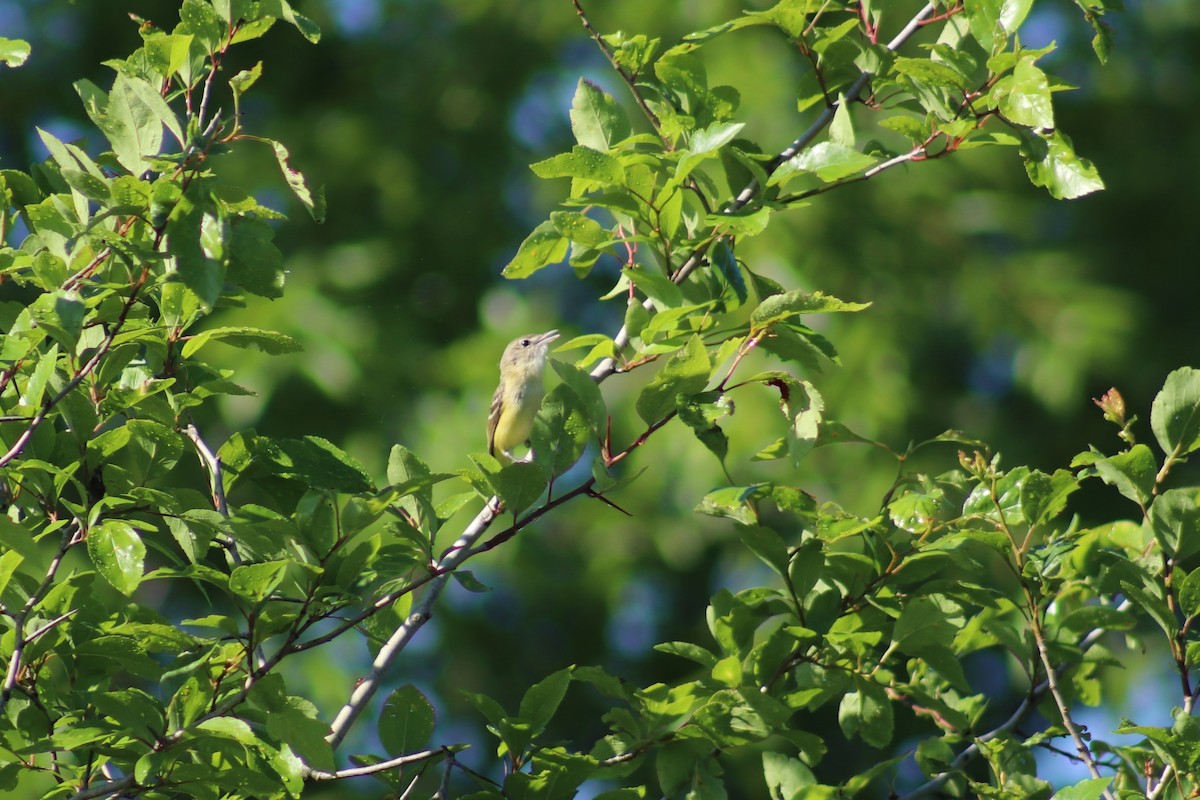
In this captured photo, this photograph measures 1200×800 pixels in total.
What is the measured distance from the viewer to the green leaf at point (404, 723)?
7.91 feet

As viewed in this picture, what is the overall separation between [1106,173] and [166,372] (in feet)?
37.2

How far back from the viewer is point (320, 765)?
207cm

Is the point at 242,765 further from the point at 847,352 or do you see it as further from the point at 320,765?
the point at 847,352

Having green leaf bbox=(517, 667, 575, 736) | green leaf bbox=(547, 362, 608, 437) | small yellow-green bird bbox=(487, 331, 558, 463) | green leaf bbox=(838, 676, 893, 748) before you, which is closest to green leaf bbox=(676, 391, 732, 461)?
green leaf bbox=(547, 362, 608, 437)

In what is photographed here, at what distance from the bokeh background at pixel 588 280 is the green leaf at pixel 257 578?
6443 millimetres

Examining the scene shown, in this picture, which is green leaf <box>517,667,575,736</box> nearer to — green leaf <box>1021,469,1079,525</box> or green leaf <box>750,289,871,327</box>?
green leaf <box>750,289,871,327</box>

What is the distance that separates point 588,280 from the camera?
36.3ft

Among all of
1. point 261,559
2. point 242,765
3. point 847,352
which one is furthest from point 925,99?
point 847,352

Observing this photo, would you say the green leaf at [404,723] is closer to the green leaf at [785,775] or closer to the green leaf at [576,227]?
the green leaf at [785,775]

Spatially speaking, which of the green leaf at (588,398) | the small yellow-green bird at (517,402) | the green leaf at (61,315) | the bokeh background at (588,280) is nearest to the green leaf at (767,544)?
the green leaf at (588,398)

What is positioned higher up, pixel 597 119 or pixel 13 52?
pixel 13 52

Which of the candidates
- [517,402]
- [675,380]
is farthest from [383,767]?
[517,402]

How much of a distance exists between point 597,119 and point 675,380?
1.96 feet

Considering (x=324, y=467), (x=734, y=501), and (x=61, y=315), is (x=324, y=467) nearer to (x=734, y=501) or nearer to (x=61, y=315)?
(x=61, y=315)
